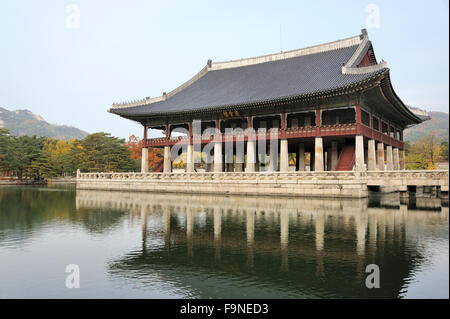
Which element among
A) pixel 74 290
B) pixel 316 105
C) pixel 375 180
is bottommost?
pixel 74 290

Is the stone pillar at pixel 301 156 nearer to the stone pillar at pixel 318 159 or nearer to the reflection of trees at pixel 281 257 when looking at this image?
the stone pillar at pixel 318 159

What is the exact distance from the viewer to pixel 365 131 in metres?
31.2

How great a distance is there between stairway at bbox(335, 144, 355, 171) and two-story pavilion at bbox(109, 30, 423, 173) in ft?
0.29

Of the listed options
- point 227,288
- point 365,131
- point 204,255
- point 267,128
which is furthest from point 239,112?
point 227,288

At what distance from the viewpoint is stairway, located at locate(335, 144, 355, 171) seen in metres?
30.7

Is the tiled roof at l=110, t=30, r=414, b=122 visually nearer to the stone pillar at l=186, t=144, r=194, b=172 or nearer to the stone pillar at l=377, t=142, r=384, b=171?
the stone pillar at l=186, t=144, r=194, b=172

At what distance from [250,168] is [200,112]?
8.78 metres

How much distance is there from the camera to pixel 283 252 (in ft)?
33.1

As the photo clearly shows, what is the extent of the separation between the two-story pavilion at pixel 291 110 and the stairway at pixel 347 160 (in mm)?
90

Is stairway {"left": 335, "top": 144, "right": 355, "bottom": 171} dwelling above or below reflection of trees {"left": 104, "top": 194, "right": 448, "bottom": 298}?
above

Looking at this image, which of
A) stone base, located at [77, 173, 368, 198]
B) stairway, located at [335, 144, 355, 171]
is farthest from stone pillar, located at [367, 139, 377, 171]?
stone base, located at [77, 173, 368, 198]

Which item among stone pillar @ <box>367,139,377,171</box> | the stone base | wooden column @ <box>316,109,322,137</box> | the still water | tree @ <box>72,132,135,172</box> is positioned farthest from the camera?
tree @ <box>72,132,135,172</box>

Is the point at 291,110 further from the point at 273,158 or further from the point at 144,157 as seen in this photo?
the point at 144,157

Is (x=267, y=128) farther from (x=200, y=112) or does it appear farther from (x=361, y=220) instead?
(x=361, y=220)
